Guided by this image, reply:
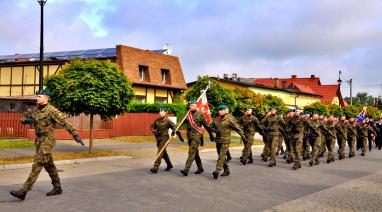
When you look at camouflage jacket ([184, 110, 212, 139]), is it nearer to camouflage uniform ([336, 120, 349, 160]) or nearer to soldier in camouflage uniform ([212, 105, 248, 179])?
soldier in camouflage uniform ([212, 105, 248, 179])

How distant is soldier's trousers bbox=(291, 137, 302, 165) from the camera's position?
47.2 feet

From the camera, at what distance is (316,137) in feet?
52.5

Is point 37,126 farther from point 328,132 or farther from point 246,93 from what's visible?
Result: point 246,93

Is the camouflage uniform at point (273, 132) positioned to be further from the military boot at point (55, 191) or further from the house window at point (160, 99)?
the house window at point (160, 99)

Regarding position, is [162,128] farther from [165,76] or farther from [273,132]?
[165,76]

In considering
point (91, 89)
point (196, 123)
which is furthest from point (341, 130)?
point (91, 89)

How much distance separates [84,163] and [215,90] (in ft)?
42.6

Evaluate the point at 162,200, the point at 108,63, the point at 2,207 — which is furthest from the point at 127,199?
the point at 108,63

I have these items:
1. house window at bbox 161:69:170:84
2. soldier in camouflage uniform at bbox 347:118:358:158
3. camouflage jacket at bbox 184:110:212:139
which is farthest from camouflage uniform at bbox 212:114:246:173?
house window at bbox 161:69:170:84

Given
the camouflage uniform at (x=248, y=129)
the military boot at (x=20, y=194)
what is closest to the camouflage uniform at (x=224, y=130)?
the camouflage uniform at (x=248, y=129)

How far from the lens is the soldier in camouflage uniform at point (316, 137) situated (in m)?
15.9

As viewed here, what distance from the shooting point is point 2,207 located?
740 centimetres

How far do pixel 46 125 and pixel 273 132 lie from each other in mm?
8651

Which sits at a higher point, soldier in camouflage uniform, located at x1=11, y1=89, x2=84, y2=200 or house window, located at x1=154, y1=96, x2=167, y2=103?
house window, located at x1=154, y1=96, x2=167, y2=103
